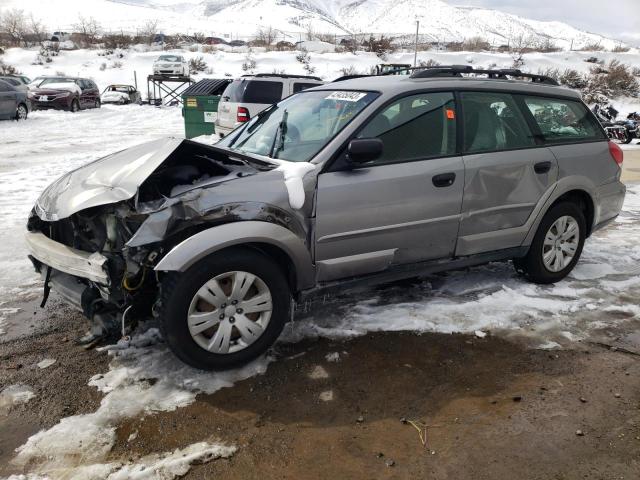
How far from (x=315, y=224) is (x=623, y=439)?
204cm

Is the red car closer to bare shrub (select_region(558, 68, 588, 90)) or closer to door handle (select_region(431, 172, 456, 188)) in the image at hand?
door handle (select_region(431, 172, 456, 188))

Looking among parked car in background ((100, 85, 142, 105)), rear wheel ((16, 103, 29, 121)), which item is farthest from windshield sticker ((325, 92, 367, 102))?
parked car in background ((100, 85, 142, 105))

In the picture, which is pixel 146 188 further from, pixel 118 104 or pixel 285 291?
pixel 118 104

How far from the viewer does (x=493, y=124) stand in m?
4.18

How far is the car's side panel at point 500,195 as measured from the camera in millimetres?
3973

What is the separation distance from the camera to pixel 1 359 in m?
3.35

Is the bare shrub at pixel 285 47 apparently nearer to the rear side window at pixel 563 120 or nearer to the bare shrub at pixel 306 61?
the bare shrub at pixel 306 61

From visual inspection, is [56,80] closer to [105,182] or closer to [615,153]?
[105,182]

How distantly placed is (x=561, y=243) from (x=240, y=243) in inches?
120

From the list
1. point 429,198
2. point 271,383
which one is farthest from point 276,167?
point 271,383

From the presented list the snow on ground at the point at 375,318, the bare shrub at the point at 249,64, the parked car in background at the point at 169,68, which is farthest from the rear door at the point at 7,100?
the bare shrub at the point at 249,64

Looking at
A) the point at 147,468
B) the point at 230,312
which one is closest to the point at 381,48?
the point at 230,312

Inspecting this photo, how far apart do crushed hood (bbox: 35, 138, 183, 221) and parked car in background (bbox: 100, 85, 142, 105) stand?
26905mm

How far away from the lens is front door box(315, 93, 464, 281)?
3.44m
